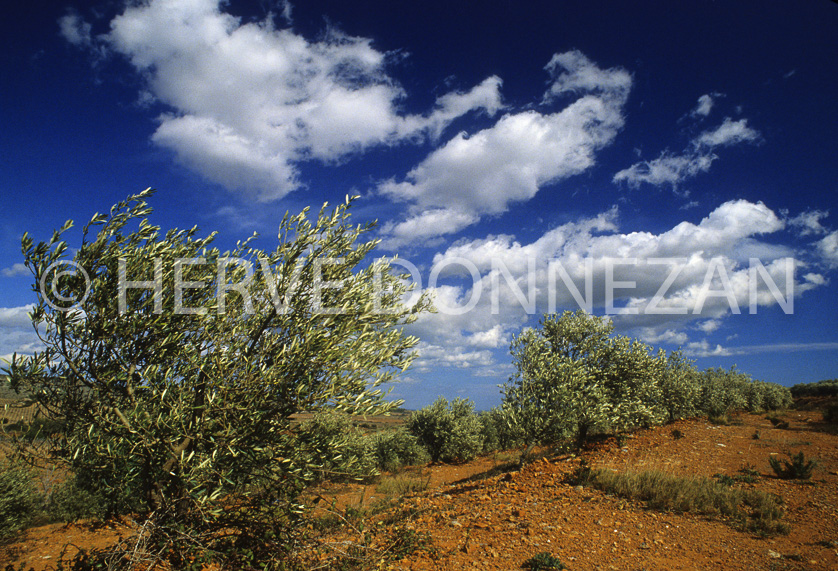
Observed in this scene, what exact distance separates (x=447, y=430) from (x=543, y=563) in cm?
2053

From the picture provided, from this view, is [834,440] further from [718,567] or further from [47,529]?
[47,529]

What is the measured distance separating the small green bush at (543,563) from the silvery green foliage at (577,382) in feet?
26.4

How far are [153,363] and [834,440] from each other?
31.5 m

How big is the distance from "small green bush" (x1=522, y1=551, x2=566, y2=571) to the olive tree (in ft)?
19.7

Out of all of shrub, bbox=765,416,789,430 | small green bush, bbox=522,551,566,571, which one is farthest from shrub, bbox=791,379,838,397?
small green bush, bbox=522,551,566,571

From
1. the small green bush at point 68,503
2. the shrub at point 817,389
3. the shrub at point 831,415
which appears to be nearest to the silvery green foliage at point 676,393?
the shrub at point 831,415

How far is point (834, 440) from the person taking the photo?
68.0ft

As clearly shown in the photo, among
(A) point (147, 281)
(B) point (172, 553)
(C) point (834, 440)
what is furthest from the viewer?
(C) point (834, 440)

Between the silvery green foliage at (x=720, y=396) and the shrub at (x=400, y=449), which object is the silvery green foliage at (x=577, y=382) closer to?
the shrub at (x=400, y=449)

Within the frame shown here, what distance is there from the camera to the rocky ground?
28.9 ft

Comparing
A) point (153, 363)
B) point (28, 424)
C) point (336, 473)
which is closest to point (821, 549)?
point (336, 473)

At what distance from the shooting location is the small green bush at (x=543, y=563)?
27.9 feet

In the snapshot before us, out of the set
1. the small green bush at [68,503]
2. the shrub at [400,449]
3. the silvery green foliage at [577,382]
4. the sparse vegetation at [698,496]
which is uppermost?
the silvery green foliage at [577,382]

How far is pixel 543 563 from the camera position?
8.55 m
